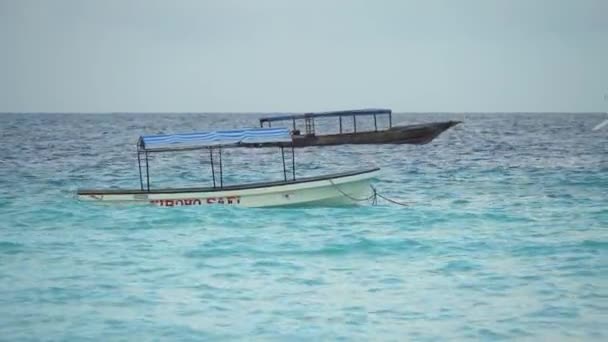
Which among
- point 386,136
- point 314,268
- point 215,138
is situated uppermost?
point 215,138

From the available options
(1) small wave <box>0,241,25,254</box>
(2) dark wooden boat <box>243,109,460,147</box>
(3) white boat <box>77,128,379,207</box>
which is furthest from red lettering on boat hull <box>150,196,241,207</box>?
(2) dark wooden boat <box>243,109,460,147</box>

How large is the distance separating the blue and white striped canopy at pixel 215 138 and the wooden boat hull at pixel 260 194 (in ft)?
4.16

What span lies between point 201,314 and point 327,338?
2444 millimetres

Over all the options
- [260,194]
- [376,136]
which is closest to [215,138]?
[260,194]

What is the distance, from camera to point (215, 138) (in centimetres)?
2431

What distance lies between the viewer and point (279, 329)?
13516mm

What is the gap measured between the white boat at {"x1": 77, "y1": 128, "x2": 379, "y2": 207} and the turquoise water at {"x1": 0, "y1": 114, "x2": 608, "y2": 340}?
0.34 meters

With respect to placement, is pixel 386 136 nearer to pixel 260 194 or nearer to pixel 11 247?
pixel 260 194

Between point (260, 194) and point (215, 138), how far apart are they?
205cm

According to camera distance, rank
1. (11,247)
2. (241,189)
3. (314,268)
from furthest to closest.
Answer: (241,189) < (11,247) < (314,268)

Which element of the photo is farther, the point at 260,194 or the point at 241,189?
the point at 260,194

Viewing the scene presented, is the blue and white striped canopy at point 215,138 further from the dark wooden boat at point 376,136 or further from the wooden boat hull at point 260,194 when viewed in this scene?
the dark wooden boat at point 376,136

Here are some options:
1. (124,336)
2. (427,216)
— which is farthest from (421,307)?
(427,216)

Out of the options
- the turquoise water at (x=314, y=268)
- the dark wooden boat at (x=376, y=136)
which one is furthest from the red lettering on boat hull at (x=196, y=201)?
the dark wooden boat at (x=376, y=136)
